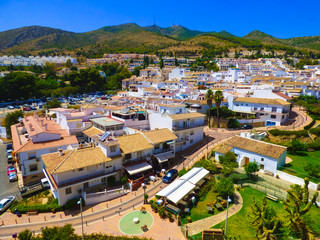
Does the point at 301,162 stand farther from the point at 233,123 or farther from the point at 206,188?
the point at 233,123

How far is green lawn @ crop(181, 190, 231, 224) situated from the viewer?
74.3 feet

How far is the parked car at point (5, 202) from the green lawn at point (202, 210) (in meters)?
23.9

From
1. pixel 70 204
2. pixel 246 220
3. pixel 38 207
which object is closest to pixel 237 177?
pixel 246 220

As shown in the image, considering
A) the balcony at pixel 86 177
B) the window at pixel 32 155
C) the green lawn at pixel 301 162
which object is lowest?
the green lawn at pixel 301 162

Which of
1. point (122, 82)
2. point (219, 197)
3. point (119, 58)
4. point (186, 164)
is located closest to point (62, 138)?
point (186, 164)

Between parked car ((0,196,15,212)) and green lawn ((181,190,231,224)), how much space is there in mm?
23949

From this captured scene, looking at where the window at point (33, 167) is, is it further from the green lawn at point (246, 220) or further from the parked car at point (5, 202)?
the green lawn at point (246, 220)

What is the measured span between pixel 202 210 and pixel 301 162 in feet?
69.2

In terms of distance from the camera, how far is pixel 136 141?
113 feet

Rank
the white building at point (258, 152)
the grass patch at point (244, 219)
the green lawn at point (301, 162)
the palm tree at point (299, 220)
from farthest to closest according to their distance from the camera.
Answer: the white building at point (258, 152), the green lawn at point (301, 162), the grass patch at point (244, 219), the palm tree at point (299, 220)

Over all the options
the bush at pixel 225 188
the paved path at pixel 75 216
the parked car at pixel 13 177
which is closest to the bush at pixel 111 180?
the paved path at pixel 75 216

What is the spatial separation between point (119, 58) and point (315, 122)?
173981 millimetres

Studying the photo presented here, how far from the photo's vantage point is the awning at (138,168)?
3013 cm

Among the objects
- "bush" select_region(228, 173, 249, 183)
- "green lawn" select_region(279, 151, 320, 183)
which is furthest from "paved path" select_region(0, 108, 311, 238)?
"green lawn" select_region(279, 151, 320, 183)
